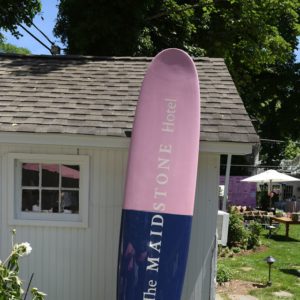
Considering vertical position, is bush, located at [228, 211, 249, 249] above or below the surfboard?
below

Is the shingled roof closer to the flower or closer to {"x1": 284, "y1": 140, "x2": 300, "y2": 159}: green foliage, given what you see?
the flower

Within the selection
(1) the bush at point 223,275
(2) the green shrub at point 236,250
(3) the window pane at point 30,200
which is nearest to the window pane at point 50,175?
(3) the window pane at point 30,200

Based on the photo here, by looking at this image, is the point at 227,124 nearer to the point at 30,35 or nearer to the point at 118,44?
the point at 118,44

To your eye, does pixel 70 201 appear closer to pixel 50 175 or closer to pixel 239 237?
pixel 50 175

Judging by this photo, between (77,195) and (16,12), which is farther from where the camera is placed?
(16,12)

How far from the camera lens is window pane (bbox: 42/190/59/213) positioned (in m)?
6.14

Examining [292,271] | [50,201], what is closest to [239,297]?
[292,271]

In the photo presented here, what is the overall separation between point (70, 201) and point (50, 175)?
1.37 ft

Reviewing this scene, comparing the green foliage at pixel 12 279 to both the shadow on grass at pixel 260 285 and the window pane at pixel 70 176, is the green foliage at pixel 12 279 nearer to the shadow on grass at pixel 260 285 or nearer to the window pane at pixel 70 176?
the window pane at pixel 70 176

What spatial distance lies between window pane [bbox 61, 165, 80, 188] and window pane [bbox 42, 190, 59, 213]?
0.58 ft

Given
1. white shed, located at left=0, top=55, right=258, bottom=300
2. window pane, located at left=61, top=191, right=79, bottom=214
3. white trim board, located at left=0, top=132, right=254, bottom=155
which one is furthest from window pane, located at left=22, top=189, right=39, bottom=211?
white trim board, located at left=0, top=132, right=254, bottom=155

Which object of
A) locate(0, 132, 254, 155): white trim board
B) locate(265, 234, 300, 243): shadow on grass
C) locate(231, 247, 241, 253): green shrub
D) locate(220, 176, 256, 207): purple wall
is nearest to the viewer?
locate(0, 132, 254, 155): white trim board

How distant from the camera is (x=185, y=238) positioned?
531cm

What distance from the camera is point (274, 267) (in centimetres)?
1145
